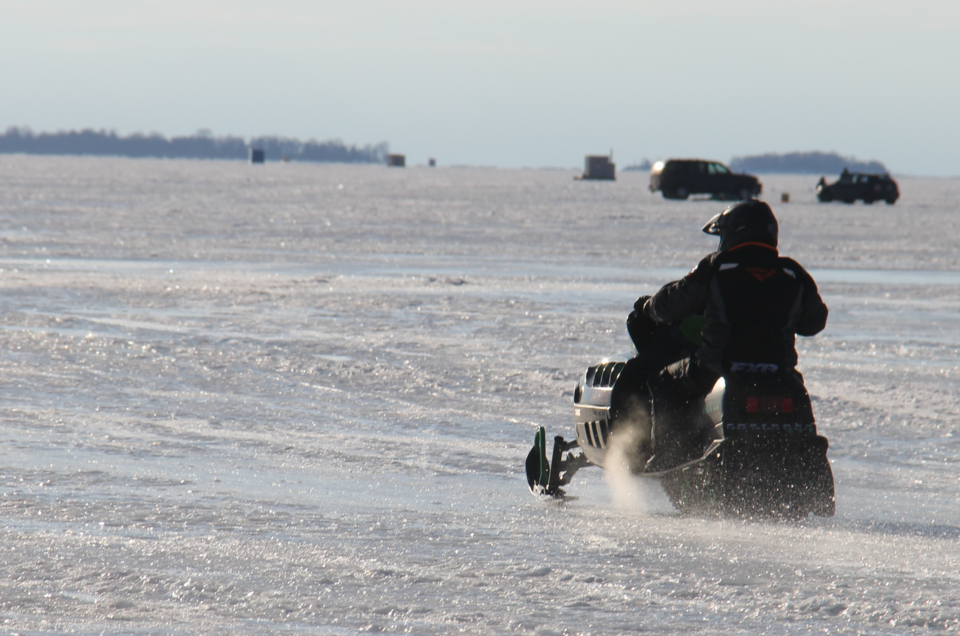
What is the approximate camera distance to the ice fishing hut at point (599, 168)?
98625 millimetres

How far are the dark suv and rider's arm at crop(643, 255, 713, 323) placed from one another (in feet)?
137

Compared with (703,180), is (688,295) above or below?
below

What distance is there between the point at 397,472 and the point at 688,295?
1831 millimetres

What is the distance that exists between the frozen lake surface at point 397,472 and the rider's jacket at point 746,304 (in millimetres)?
665

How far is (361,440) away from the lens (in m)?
6.48

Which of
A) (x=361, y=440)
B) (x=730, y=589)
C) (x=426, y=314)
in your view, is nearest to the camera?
(x=730, y=589)

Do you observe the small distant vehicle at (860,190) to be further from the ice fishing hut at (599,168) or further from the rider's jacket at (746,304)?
the ice fishing hut at (599,168)

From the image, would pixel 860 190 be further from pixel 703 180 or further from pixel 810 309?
pixel 810 309

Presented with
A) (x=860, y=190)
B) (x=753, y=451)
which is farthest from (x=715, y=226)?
(x=860, y=190)

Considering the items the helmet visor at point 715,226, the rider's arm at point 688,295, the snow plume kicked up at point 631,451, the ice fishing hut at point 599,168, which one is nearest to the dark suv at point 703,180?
the snow plume kicked up at point 631,451

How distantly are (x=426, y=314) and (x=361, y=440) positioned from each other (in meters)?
5.21

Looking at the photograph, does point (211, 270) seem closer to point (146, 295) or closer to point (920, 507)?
point (146, 295)

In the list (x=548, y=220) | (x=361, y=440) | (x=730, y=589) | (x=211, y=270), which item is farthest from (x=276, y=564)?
(x=548, y=220)

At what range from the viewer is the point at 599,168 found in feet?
326
